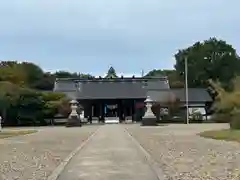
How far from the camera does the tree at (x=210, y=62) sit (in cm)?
10094

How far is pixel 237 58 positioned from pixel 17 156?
90973 millimetres

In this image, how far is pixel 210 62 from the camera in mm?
104062

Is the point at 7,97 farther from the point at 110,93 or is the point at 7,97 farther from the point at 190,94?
the point at 190,94

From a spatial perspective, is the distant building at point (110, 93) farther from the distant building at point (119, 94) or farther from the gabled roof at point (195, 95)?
the gabled roof at point (195, 95)

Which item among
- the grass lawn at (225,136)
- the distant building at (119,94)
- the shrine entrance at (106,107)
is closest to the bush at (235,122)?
the grass lawn at (225,136)

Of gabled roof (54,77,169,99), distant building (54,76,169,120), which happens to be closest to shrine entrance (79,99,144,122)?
distant building (54,76,169,120)

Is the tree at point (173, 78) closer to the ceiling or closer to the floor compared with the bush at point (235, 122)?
closer to the ceiling

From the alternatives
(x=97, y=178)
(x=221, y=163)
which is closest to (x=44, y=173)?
(x=97, y=178)

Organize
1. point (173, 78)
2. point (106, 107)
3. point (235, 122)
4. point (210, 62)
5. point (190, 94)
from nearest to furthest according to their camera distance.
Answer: point (235, 122) < point (190, 94) < point (106, 107) < point (210, 62) < point (173, 78)

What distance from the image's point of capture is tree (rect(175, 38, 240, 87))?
10094cm

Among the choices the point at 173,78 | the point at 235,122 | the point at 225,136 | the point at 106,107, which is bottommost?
the point at 225,136

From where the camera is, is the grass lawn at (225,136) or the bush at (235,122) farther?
the bush at (235,122)

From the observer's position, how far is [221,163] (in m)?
15.1

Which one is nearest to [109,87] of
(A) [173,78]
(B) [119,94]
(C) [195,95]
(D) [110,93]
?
(D) [110,93]
